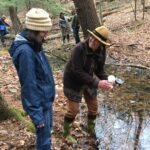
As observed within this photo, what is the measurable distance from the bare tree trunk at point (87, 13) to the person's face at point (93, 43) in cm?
498

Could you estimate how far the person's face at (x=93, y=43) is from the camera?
6045 millimetres

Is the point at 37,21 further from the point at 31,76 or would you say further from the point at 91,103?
the point at 91,103

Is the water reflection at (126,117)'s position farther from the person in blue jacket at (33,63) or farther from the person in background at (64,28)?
the person in background at (64,28)

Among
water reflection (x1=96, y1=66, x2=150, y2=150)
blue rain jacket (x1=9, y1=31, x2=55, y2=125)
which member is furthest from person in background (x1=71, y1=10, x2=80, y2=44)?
blue rain jacket (x1=9, y1=31, x2=55, y2=125)

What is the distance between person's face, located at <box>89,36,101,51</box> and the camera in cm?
605

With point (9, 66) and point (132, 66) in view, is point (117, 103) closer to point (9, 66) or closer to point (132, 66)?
point (132, 66)

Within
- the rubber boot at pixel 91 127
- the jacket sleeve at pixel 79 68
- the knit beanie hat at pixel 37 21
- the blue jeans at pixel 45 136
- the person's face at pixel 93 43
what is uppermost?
the knit beanie hat at pixel 37 21

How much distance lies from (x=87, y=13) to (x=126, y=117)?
4568mm

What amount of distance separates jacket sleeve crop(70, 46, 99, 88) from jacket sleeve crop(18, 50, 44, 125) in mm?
1833

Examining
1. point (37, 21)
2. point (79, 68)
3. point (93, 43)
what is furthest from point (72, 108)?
point (37, 21)

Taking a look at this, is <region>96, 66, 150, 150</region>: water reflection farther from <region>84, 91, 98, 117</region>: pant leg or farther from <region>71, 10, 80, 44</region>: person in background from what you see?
<region>71, 10, 80, 44</region>: person in background

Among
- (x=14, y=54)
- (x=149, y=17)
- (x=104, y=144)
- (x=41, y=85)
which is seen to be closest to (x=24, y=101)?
(x=41, y=85)

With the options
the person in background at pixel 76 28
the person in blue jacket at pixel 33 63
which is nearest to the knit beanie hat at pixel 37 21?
the person in blue jacket at pixel 33 63

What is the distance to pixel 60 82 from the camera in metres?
10.6
